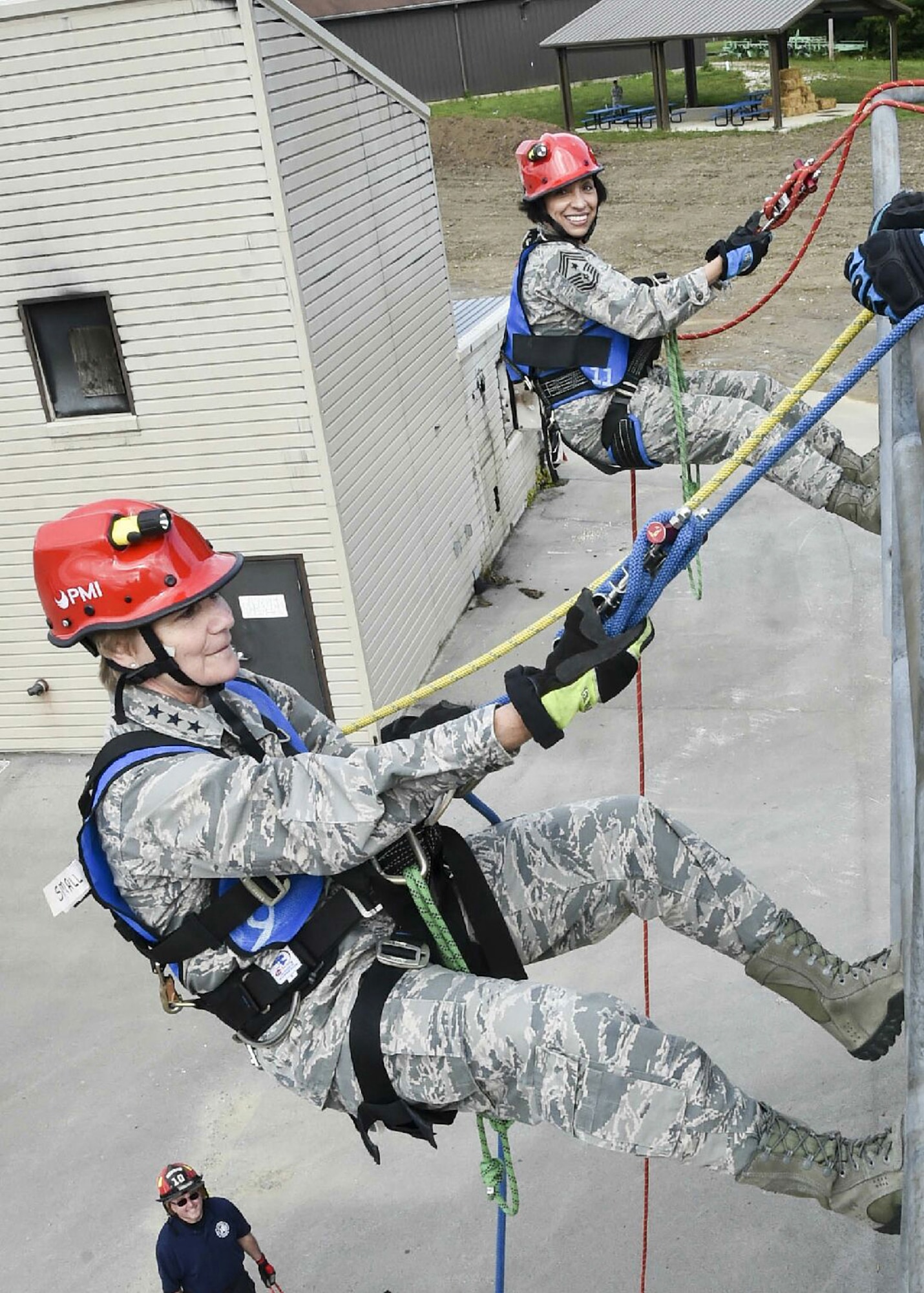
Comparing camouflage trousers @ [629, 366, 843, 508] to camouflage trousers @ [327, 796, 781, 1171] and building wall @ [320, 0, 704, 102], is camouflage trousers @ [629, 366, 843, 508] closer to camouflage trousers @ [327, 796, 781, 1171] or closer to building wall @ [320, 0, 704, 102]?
Result: camouflage trousers @ [327, 796, 781, 1171]

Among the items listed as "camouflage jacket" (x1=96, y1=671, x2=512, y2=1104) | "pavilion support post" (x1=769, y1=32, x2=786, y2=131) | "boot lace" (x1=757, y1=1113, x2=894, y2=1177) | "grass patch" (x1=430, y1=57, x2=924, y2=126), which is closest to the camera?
"camouflage jacket" (x1=96, y1=671, x2=512, y2=1104)

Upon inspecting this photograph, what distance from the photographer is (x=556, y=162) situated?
21.1 feet

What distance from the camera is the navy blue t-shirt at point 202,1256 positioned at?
248 inches

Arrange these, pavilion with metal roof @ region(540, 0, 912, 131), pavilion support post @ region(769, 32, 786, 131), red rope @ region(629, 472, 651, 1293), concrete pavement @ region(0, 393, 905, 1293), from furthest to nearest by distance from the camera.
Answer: pavilion support post @ region(769, 32, 786, 131) < pavilion with metal roof @ region(540, 0, 912, 131) < concrete pavement @ region(0, 393, 905, 1293) < red rope @ region(629, 472, 651, 1293)

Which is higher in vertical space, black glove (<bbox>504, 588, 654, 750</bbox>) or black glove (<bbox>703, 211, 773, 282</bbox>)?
black glove (<bbox>703, 211, 773, 282</bbox>)

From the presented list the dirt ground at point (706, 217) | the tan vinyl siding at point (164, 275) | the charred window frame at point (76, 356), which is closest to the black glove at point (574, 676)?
the tan vinyl siding at point (164, 275)

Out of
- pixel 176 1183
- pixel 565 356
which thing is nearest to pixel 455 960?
pixel 176 1183

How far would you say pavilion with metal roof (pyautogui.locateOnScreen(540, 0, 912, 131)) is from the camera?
32281 mm

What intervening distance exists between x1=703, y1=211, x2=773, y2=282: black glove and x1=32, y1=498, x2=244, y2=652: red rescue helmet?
9.47 ft

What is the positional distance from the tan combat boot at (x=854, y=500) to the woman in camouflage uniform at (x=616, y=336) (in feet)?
0.06

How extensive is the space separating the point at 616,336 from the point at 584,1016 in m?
3.84

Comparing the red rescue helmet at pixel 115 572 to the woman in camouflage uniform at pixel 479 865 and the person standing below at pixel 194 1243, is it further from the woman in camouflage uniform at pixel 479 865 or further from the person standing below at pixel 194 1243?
the person standing below at pixel 194 1243

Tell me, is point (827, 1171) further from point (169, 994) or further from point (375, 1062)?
point (169, 994)

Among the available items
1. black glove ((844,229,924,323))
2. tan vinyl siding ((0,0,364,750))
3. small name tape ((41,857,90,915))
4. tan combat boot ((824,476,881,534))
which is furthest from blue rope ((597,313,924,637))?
tan vinyl siding ((0,0,364,750))
